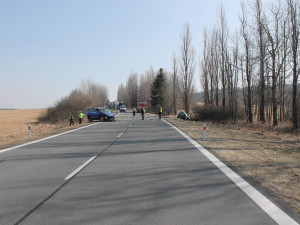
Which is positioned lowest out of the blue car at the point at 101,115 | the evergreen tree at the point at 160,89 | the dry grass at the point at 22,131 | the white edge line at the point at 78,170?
the dry grass at the point at 22,131

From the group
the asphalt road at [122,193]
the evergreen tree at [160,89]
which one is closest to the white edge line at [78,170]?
the asphalt road at [122,193]

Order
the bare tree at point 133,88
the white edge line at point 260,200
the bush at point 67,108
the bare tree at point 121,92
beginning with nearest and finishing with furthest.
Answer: the white edge line at point 260,200 → the bush at point 67,108 → the bare tree at point 133,88 → the bare tree at point 121,92

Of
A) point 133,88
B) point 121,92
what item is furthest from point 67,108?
point 121,92

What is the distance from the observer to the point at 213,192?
5348 mm

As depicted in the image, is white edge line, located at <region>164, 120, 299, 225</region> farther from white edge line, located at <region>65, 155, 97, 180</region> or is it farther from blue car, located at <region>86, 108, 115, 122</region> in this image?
blue car, located at <region>86, 108, 115, 122</region>

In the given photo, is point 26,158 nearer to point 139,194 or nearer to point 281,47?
point 139,194

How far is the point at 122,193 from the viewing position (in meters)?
5.30

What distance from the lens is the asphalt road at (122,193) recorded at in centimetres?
412

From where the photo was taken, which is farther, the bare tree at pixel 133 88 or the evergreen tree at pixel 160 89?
the bare tree at pixel 133 88

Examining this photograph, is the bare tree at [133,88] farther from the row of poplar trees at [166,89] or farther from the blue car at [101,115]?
the blue car at [101,115]

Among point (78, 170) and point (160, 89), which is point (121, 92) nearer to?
point (160, 89)

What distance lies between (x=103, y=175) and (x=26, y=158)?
3949 millimetres

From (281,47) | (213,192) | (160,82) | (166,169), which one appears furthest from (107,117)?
(160,82)

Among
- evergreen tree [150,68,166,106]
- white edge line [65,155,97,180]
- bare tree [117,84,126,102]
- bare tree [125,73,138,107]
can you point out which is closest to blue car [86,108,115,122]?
white edge line [65,155,97,180]
